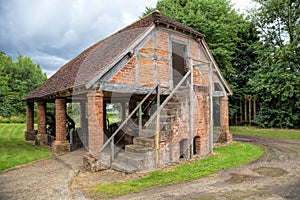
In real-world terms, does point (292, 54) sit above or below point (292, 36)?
below

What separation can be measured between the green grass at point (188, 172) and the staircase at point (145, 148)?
0.52 meters

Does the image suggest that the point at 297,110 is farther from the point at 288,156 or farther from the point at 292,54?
the point at 288,156

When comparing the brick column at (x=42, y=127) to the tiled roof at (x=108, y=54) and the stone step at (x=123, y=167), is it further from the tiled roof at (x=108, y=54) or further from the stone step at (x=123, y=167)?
the stone step at (x=123, y=167)

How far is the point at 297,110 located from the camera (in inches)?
672

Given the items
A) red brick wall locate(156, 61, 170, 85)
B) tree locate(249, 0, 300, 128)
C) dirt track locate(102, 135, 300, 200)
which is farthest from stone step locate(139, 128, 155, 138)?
tree locate(249, 0, 300, 128)

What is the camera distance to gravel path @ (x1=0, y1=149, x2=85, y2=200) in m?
5.66

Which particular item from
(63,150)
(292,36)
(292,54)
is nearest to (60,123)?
(63,150)

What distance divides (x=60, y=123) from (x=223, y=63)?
504 inches

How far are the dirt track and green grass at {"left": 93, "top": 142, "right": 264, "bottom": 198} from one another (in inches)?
13.1

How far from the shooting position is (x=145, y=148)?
7.53 metres

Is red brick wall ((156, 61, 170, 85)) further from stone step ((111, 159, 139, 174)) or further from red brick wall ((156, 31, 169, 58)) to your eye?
stone step ((111, 159, 139, 174))

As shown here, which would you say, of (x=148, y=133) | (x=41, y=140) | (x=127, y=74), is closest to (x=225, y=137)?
(x=148, y=133)

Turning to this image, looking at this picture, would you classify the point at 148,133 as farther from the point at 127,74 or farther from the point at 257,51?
the point at 257,51

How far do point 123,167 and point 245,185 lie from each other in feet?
11.9
